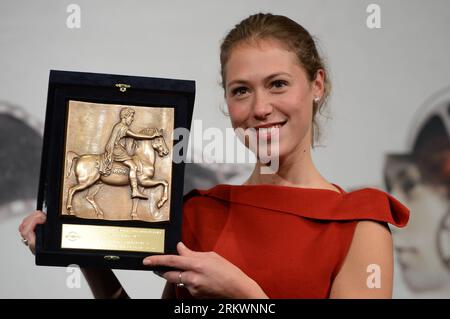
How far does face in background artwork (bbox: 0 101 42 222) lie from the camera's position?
2.21 m

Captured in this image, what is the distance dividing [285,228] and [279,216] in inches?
1.7

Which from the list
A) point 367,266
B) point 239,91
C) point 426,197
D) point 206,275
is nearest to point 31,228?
point 206,275

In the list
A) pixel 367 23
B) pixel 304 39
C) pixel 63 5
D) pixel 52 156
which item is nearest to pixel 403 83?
pixel 367 23

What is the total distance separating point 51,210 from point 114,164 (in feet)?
0.54

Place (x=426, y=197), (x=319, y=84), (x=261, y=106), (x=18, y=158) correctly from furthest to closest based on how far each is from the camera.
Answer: (x=426, y=197) < (x=18, y=158) < (x=319, y=84) < (x=261, y=106)

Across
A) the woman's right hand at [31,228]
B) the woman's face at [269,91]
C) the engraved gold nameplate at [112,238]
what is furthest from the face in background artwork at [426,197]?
the woman's right hand at [31,228]

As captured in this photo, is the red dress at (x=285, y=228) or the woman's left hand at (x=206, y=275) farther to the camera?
the red dress at (x=285, y=228)

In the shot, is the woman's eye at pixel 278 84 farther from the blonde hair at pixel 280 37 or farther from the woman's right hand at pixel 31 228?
the woman's right hand at pixel 31 228

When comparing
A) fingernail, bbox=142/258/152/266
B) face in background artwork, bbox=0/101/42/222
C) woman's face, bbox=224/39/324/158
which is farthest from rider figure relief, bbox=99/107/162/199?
face in background artwork, bbox=0/101/42/222

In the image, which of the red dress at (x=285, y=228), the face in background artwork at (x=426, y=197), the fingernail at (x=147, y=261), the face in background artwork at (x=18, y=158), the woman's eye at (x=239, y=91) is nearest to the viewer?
the fingernail at (x=147, y=261)

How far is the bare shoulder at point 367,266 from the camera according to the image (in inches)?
58.6

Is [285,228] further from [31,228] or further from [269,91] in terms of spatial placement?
[31,228]

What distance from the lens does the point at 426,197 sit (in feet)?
7.89

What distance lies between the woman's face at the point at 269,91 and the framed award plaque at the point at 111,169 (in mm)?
155
